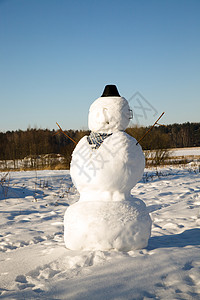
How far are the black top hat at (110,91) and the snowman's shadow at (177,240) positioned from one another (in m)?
2.05

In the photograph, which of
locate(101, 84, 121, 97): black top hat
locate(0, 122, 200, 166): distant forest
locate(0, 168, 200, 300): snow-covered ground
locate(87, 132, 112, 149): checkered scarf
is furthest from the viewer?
locate(0, 122, 200, 166): distant forest

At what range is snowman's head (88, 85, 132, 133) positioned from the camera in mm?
3633

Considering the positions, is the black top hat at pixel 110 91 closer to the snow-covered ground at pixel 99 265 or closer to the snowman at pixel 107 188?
the snowman at pixel 107 188

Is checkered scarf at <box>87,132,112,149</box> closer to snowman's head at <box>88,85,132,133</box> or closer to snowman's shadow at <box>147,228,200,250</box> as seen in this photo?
snowman's head at <box>88,85,132,133</box>

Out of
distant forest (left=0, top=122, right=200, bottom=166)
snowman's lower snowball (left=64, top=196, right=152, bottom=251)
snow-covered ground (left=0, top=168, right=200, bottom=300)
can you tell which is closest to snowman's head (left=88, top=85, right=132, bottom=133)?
snowman's lower snowball (left=64, top=196, right=152, bottom=251)

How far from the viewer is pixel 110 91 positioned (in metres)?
3.82

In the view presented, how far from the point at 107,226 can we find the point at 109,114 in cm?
139

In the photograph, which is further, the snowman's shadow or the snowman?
the snowman's shadow

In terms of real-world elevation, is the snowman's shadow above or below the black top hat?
below

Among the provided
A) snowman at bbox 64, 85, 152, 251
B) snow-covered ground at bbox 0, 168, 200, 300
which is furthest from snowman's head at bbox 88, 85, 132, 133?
snow-covered ground at bbox 0, 168, 200, 300

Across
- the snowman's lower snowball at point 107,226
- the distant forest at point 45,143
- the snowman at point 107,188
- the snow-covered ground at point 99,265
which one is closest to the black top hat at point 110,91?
the snowman at point 107,188

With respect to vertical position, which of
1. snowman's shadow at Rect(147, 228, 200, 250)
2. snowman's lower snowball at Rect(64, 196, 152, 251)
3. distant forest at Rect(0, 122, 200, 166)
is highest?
distant forest at Rect(0, 122, 200, 166)

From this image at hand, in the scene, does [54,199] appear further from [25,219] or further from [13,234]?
[13,234]

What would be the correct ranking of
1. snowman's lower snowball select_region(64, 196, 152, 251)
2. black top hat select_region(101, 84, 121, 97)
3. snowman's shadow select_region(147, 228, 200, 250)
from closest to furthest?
snowman's lower snowball select_region(64, 196, 152, 251)
black top hat select_region(101, 84, 121, 97)
snowman's shadow select_region(147, 228, 200, 250)
